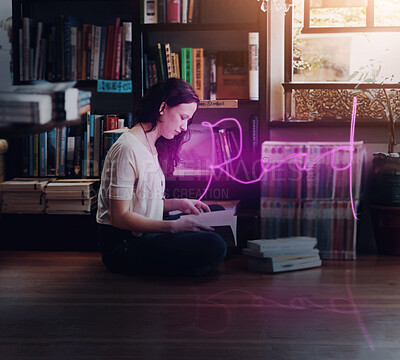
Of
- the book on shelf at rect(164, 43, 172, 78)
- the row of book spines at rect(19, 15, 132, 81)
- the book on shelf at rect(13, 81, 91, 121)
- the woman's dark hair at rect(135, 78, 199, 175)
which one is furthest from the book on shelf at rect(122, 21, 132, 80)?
the book on shelf at rect(13, 81, 91, 121)

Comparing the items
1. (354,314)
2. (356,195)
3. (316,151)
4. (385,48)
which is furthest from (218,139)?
(354,314)

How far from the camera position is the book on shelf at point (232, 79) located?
10.9 feet

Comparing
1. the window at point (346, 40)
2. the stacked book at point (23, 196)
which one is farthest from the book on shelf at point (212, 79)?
the stacked book at point (23, 196)

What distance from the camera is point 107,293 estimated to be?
8.21 ft

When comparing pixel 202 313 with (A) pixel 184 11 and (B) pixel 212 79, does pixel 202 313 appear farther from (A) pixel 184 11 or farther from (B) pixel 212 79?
(A) pixel 184 11

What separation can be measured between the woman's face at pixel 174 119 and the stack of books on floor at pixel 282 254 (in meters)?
0.73

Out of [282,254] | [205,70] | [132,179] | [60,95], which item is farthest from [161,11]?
[60,95]

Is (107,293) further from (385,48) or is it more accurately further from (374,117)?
(385,48)

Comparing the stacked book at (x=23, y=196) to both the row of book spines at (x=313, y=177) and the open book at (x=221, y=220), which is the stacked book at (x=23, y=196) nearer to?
the open book at (x=221, y=220)

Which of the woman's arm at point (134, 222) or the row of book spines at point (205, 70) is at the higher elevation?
the row of book spines at point (205, 70)

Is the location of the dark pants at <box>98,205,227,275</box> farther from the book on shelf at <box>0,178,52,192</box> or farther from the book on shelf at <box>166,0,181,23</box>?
the book on shelf at <box>166,0,181,23</box>

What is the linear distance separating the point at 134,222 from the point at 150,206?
144 millimetres

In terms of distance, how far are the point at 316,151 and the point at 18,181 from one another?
1782 mm

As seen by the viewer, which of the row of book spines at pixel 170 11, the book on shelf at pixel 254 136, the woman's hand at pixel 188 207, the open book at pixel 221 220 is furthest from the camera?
the book on shelf at pixel 254 136
